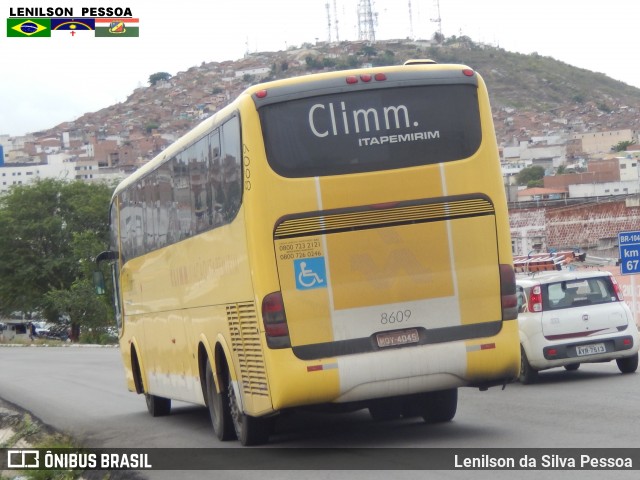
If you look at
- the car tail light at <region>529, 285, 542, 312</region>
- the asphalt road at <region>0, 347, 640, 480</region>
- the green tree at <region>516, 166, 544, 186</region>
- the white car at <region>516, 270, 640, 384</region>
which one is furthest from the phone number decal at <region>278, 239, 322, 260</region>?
the green tree at <region>516, 166, 544, 186</region>

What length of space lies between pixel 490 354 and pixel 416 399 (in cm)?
240

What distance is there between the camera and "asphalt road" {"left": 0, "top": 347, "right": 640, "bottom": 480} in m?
11.8

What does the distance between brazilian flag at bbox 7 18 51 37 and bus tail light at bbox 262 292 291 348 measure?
59.8 feet

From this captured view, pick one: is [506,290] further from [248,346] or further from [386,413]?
[386,413]

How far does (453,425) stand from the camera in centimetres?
1414

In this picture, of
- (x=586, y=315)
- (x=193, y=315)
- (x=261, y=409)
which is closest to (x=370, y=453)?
(x=261, y=409)

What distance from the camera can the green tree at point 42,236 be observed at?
94.2 metres

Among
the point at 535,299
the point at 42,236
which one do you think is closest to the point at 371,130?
the point at 535,299

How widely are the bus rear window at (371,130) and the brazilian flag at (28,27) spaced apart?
17.7 metres

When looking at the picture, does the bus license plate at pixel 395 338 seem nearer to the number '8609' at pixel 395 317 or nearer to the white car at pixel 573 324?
the number '8609' at pixel 395 317

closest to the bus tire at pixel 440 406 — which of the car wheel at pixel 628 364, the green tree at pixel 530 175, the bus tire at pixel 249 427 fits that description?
the bus tire at pixel 249 427

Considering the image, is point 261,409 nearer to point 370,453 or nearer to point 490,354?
point 370,453

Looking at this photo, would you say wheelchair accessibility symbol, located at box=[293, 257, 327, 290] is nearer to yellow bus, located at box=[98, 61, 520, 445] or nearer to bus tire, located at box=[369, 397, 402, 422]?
yellow bus, located at box=[98, 61, 520, 445]

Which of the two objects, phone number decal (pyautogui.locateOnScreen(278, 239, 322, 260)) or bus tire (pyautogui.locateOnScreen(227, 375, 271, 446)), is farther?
bus tire (pyautogui.locateOnScreen(227, 375, 271, 446))
